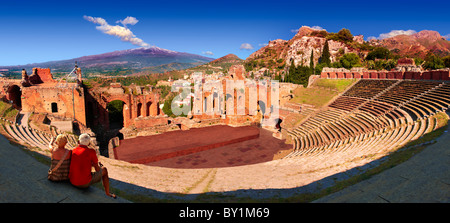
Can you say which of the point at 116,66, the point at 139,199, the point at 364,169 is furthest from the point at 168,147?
the point at 116,66

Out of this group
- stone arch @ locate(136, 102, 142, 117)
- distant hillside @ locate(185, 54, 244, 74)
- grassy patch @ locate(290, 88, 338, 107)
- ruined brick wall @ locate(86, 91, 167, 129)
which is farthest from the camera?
distant hillside @ locate(185, 54, 244, 74)

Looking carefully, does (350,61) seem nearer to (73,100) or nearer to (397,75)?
(397,75)

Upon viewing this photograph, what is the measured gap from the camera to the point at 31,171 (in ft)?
16.3

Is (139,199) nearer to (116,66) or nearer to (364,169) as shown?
(364,169)

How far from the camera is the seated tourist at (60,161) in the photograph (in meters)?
4.16

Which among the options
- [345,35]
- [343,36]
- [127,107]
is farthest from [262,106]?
[345,35]

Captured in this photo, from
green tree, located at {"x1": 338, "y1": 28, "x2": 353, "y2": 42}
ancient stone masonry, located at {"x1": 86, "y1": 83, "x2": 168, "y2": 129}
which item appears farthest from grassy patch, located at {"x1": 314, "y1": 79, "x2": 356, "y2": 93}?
green tree, located at {"x1": 338, "y1": 28, "x2": 353, "y2": 42}

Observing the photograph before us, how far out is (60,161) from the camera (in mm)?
4148

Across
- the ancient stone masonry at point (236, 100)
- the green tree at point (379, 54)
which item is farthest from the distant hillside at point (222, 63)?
the ancient stone masonry at point (236, 100)

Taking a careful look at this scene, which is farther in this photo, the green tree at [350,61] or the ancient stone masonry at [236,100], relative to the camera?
the green tree at [350,61]

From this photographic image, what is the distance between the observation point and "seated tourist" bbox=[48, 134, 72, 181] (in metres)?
4.16

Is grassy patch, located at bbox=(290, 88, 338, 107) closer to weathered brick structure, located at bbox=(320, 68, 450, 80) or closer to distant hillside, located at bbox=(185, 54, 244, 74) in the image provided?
weathered brick structure, located at bbox=(320, 68, 450, 80)

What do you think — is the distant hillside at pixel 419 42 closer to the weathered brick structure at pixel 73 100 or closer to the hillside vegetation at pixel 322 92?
the hillside vegetation at pixel 322 92

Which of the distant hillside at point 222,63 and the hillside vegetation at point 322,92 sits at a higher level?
the distant hillside at point 222,63
